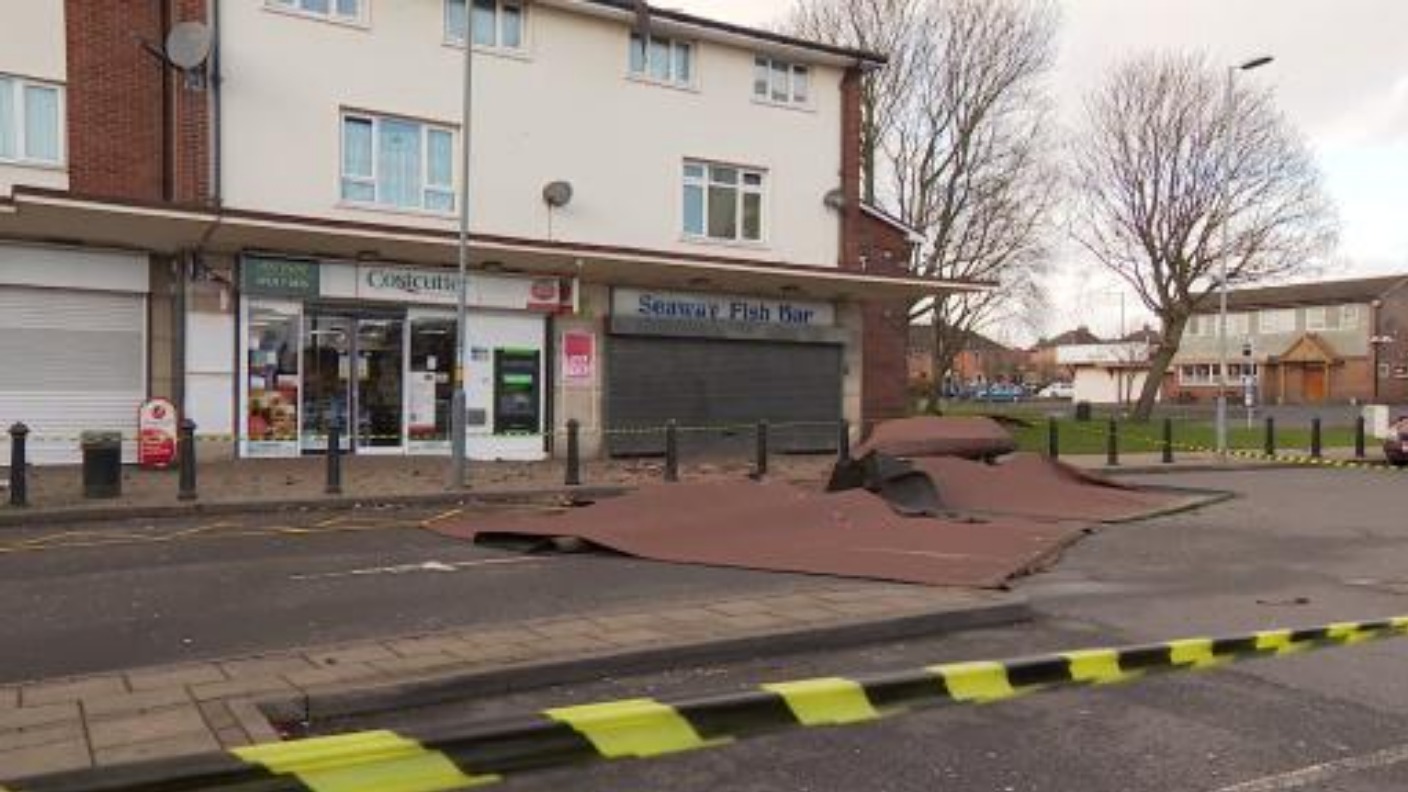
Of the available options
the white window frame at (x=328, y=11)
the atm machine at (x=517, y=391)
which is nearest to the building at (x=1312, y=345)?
the atm machine at (x=517, y=391)

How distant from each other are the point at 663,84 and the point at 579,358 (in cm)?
538

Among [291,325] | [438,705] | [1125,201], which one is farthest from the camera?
[1125,201]

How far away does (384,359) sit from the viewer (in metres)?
21.3

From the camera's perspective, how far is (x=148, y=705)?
549 centimetres

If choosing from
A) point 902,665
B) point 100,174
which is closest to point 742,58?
point 100,174

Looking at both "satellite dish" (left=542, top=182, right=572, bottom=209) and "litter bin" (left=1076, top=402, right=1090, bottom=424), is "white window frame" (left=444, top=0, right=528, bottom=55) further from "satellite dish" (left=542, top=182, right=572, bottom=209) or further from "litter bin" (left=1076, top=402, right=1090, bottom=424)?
"litter bin" (left=1076, top=402, right=1090, bottom=424)

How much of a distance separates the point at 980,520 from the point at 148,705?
8.76 m

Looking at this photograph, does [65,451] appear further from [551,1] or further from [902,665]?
[902,665]

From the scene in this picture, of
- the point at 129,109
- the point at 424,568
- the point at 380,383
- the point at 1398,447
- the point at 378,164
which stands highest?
the point at 129,109

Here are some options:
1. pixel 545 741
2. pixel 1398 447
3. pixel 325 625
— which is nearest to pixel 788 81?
pixel 1398 447

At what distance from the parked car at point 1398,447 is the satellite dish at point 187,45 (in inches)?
893

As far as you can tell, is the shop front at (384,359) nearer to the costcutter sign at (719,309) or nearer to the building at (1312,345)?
the costcutter sign at (719,309)

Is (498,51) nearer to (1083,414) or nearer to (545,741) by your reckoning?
(545,741)

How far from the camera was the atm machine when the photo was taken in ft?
73.2
